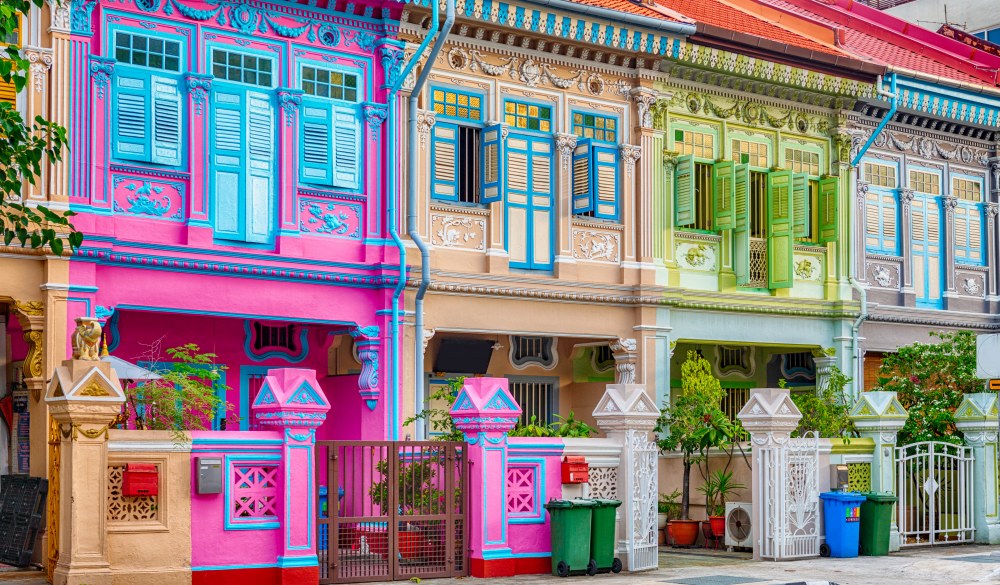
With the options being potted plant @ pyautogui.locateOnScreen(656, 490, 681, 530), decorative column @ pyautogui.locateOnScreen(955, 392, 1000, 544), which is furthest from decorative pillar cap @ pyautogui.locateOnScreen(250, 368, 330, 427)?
decorative column @ pyautogui.locateOnScreen(955, 392, 1000, 544)

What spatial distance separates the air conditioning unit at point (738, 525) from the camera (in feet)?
63.1

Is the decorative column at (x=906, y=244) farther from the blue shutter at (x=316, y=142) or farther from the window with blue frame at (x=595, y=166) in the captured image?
the blue shutter at (x=316, y=142)

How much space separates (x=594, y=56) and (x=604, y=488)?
7592 mm

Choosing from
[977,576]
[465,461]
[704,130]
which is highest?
[704,130]

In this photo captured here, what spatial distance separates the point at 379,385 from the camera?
64.2ft

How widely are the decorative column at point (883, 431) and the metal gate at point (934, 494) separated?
0.25 metres

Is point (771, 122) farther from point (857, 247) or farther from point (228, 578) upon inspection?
point (228, 578)

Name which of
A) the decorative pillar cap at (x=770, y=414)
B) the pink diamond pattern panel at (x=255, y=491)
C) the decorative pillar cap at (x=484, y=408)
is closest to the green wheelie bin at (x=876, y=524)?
the decorative pillar cap at (x=770, y=414)

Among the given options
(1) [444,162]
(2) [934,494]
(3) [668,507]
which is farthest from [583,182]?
(2) [934,494]

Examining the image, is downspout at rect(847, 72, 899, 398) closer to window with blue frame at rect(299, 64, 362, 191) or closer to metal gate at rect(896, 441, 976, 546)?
metal gate at rect(896, 441, 976, 546)

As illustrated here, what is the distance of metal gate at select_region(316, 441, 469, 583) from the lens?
49.5ft

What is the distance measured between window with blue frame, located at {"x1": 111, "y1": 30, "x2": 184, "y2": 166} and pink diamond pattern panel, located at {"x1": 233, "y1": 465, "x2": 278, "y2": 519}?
5.04 m

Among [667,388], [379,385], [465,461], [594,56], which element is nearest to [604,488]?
[465,461]

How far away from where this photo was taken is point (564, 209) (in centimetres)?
2161
